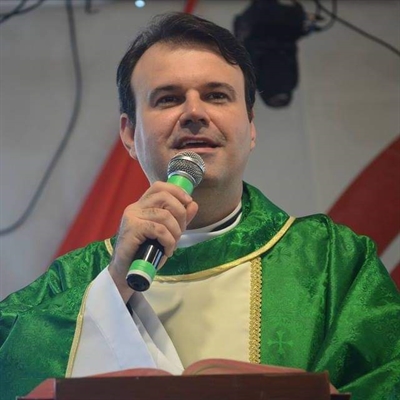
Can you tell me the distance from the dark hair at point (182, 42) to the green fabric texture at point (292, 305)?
0.35 m

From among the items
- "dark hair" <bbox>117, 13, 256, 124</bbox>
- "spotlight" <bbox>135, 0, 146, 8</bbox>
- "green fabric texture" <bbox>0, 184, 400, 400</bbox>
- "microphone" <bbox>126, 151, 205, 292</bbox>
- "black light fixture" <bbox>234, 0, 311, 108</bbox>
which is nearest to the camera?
"microphone" <bbox>126, 151, 205, 292</bbox>

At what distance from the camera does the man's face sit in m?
2.08

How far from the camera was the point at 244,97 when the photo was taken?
230 cm

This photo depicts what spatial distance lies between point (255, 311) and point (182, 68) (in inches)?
24.2

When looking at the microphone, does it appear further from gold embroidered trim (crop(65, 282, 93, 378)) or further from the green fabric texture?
the green fabric texture

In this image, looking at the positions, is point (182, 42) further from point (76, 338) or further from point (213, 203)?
point (76, 338)

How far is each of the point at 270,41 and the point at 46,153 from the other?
91cm

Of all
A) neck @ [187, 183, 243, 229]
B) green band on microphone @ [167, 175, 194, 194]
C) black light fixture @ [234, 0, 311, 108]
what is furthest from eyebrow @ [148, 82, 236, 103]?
black light fixture @ [234, 0, 311, 108]

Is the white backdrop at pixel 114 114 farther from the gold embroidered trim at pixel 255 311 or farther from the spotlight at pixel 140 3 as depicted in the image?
the gold embroidered trim at pixel 255 311

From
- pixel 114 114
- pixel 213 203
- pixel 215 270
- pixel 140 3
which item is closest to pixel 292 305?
pixel 215 270

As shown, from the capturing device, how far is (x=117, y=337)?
1.82 m

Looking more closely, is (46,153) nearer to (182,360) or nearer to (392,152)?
(392,152)

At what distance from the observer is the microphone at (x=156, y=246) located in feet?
5.16

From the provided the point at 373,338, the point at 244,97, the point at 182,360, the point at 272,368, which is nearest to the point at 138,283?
the point at 272,368
